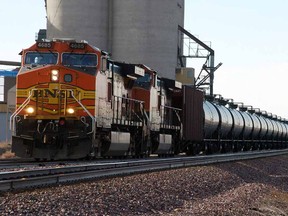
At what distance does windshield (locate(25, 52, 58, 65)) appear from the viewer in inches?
756

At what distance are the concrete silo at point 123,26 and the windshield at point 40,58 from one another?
3865 cm

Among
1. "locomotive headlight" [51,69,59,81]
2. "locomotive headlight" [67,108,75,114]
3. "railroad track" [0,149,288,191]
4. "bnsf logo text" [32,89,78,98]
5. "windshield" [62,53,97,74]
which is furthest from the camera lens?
"windshield" [62,53,97,74]

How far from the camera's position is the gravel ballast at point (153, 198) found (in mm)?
9008

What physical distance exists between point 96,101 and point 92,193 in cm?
825

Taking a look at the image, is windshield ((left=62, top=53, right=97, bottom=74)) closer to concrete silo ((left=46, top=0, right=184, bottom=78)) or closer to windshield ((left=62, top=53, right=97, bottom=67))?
windshield ((left=62, top=53, right=97, bottom=67))

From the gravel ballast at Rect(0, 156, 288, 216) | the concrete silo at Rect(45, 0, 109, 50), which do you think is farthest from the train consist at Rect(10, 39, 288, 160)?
the concrete silo at Rect(45, 0, 109, 50)

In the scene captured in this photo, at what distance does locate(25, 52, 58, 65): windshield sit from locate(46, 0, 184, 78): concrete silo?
3865 cm

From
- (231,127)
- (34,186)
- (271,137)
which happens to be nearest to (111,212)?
(34,186)

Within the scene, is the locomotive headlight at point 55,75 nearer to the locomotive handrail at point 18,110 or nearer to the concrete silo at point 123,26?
the locomotive handrail at point 18,110

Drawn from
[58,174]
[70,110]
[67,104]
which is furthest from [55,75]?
[58,174]

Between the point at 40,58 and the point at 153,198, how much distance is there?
940cm

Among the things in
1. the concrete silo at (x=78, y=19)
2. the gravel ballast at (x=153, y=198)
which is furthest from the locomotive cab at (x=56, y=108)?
the concrete silo at (x=78, y=19)

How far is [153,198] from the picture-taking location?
37.8ft

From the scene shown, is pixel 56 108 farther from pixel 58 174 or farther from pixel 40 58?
pixel 58 174
